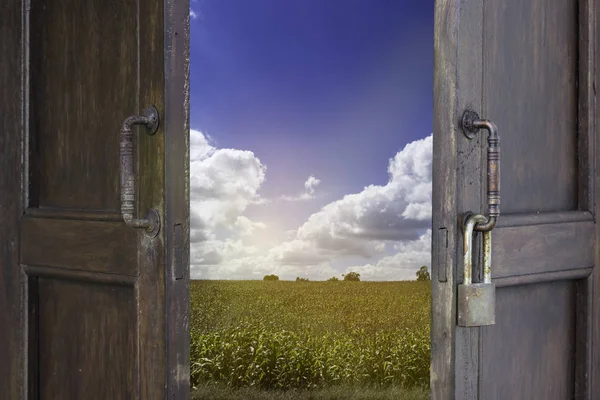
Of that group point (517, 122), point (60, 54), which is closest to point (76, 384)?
point (60, 54)

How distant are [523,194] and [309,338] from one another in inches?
257

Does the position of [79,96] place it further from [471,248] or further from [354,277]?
[354,277]

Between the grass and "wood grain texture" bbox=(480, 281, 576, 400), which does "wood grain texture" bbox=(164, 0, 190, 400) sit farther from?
the grass

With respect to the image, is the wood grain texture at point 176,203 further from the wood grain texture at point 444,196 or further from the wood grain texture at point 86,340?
the wood grain texture at point 444,196

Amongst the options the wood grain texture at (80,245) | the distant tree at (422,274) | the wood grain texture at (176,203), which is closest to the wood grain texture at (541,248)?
the wood grain texture at (176,203)

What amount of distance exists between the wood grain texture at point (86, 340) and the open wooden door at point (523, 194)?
72 centimetres

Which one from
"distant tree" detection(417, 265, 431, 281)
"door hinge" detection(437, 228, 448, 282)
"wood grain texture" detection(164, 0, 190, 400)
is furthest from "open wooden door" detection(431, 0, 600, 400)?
"distant tree" detection(417, 265, 431, 281)

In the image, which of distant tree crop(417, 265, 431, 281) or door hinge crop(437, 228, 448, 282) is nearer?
door hinge crop(437, 228, 448, 282)

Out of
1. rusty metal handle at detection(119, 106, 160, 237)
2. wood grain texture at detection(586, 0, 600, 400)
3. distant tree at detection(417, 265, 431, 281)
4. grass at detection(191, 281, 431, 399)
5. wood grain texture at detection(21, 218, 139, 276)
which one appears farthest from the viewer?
distant tree at detection(417, 265, 431, 281)

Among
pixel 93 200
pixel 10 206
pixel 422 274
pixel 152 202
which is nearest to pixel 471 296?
pixel 152 202

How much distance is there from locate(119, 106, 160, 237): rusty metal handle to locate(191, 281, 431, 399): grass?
18.5 ft

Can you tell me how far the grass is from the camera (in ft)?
22.9

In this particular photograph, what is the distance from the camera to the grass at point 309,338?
698 cm

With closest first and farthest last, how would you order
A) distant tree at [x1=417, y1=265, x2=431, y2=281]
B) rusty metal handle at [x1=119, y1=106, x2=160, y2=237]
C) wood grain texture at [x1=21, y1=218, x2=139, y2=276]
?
1. rusty metal handle at [x1=119, y1=106, x2=160, y2=237]
2. wood grain texture at [x1=21, y1=218, x2=139, y2=276]
3. distant tree at [x1=417, y1=265, x2=431, y2=281]
